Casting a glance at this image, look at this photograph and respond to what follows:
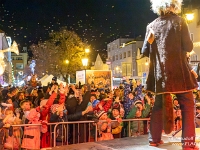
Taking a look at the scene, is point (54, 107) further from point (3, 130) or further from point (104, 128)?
point (3, 130)

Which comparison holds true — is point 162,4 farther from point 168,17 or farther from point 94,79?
point 94,79

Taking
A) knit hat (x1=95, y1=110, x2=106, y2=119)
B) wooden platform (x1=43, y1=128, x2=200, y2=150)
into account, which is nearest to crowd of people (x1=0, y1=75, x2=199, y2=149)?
knit hat (x1=95, y1=110, x2=106, y2=119)

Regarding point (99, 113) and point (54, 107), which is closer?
point (54, 107)

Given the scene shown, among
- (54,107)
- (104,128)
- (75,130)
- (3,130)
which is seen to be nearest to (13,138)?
(3,130)

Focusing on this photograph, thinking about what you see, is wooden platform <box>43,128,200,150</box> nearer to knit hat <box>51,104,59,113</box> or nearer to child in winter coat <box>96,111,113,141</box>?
child in winter coat <box>96,111,113,141</box>

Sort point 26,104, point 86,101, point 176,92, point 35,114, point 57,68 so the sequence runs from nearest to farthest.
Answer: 1. point 176,92
2. point 35,114
3. point 26,104
4. point 86,101
5. point 57,68

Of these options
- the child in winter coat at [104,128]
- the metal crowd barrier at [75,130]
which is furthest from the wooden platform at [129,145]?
the child in winter coat at [104,128]

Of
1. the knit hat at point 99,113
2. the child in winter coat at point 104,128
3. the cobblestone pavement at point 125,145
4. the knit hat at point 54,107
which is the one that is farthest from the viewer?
the knit hat at point 99,113

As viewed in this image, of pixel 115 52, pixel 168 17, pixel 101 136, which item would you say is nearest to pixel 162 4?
pixel 168 17

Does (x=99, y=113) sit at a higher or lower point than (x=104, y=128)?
higher

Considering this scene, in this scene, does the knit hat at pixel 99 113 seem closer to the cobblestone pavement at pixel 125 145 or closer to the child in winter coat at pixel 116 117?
the child in winter coat at pixel 116 117

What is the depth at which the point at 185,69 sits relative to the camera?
410 cm

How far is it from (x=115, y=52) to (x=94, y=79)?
60.3m

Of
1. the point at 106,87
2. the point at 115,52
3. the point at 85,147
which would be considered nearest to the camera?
the point at 85,147
